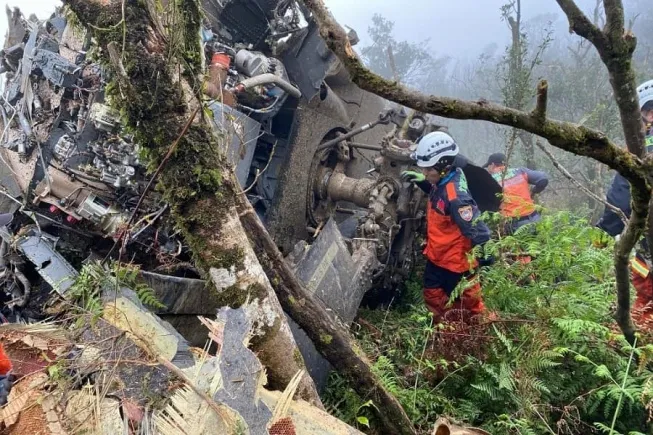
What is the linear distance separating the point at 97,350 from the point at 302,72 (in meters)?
3.83

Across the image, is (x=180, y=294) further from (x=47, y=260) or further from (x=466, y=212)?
(x=466, y=212)

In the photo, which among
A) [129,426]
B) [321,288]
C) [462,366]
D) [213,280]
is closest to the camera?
[129,426]

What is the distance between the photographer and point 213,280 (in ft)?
9.10

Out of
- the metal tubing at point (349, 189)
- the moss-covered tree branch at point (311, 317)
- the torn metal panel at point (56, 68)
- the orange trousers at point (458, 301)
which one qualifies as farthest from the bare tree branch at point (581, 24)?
the torn metal panel at point (56, 68)

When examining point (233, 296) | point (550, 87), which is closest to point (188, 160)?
point (233, 296)

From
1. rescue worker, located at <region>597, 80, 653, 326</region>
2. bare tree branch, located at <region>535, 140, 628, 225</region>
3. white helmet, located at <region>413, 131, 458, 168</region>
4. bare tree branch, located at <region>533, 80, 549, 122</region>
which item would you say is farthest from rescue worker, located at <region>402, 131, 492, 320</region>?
bare tree branch, located at <region>533, 80, 549, 122</region>

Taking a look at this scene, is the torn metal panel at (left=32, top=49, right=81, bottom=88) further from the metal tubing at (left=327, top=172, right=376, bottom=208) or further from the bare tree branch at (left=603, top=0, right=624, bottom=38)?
the bare tree branch at (left=603, top=0, right=624, bottom=38)

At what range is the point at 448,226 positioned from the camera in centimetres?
457

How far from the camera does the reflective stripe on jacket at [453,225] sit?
4277 millimetres

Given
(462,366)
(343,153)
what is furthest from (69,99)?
(462,366)

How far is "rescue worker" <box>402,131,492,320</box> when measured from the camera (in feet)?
14.1

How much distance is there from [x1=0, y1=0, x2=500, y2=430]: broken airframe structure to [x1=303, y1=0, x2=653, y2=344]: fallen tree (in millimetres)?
2007

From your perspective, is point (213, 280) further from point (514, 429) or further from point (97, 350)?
point (514, 429)

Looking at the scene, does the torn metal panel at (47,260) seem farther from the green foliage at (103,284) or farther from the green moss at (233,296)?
the green moss at (233,296)
